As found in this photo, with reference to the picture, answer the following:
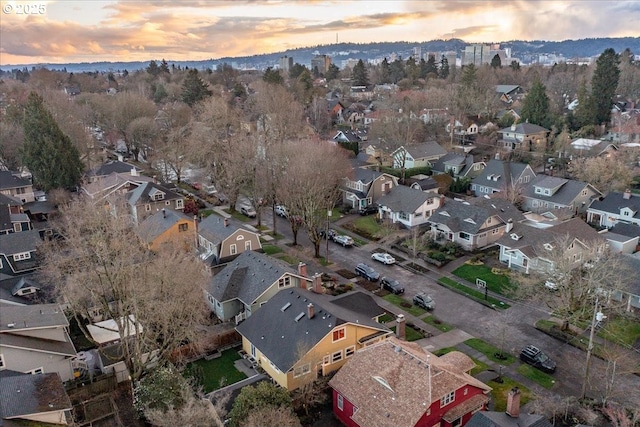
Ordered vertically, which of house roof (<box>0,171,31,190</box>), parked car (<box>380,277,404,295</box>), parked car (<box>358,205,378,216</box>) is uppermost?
house roof (<box>0,171,31,190</box>)

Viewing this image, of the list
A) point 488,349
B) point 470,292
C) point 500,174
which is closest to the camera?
point 488,349

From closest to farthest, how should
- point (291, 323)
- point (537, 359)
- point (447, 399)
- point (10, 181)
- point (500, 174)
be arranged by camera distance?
1. point (447, 399)
2. point (291, 323)
3. point (537, 359)
4. point (10, 181)
5. point (500, 174)

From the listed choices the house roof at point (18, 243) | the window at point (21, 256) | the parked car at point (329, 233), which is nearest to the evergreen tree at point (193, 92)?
the parked car at point (329, 233)

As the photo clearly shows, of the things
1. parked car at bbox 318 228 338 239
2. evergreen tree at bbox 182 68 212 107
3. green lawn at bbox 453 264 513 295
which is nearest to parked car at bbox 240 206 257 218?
parked car at bbox 318 228 338 239

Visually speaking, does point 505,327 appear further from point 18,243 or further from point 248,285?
point 18,243

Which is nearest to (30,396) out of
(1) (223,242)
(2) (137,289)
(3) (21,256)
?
(2) (137,289)

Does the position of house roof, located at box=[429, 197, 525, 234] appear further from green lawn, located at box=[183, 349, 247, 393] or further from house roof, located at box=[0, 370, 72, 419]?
house roof, located at box=[0, 370, 72, 419]

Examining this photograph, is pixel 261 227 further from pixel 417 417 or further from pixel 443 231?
pixel 417 417
